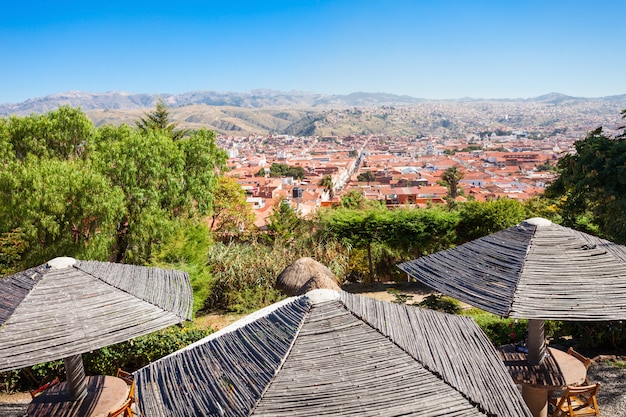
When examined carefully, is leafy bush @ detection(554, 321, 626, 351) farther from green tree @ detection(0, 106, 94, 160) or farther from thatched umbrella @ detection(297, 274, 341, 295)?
green tree @ detection(0, 106, 94, 160)

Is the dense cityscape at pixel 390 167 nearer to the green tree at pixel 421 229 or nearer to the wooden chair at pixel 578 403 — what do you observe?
the green tree at pixel 421 229

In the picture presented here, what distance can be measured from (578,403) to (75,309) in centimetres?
587

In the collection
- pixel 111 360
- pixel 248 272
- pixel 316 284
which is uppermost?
pixel 316 284

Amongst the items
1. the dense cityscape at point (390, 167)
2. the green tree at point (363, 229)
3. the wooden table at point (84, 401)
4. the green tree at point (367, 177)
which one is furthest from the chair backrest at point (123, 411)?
the green tree at point (367, 177)

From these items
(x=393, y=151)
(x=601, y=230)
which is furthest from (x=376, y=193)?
(x=393, y=151)

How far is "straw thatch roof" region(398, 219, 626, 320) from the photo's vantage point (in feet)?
14.2

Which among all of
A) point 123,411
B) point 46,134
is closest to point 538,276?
point 123,411

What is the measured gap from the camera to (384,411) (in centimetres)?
268

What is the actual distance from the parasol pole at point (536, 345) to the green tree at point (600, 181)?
6.06 m

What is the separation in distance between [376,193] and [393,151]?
263 feet

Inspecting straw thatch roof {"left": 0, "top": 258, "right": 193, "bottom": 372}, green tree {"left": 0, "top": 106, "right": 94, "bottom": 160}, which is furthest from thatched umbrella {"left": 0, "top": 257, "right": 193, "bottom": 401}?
green tree {"left": 0, "top": 106, "right": 94, "bottom": 160}

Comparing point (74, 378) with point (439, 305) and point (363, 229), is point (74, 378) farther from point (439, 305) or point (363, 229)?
point (363, 229)

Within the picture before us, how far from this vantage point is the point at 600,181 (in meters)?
10.4

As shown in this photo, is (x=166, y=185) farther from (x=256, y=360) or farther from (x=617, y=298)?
(x=617, y=298)
